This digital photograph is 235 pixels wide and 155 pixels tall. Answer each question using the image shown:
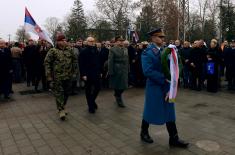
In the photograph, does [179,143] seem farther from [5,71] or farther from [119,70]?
[5,71]

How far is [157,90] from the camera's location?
201 inches

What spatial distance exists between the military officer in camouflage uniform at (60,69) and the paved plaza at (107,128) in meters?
0.62

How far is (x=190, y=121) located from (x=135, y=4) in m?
48.3

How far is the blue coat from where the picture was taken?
16.5 feet

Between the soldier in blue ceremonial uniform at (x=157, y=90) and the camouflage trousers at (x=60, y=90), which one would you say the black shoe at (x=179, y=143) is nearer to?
the soldier in blue ceremonial uniform at (x=157, y=90)

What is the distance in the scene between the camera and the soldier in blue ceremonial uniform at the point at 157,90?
5023mm

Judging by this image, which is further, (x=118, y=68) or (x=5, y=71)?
(x=5, y=71)

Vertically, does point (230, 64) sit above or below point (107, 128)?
above

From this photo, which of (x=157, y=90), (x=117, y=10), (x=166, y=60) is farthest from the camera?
(x=117, y=10)

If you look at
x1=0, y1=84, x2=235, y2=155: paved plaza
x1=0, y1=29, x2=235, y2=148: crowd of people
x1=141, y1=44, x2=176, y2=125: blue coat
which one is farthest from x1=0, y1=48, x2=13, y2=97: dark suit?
x1=141, y1=44, x2=176, y2=125: blue coat

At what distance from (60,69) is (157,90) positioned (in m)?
2.99

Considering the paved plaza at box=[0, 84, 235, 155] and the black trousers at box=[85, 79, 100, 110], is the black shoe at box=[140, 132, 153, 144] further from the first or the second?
the black trousers at box=[85, 79, 100, 110]

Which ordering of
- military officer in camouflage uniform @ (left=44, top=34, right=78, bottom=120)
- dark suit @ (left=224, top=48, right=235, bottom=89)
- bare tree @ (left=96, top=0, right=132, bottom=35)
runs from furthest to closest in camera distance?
bare tree @ (left=96, top=0, right=132, bottom=35), dark suit @ (left=224, top=48, right=235, bottom=89), military officer in camouflage uniform @ (left=44, top=34, right=78, bottom=120)

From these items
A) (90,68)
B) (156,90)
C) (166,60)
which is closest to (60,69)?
(90,68)
